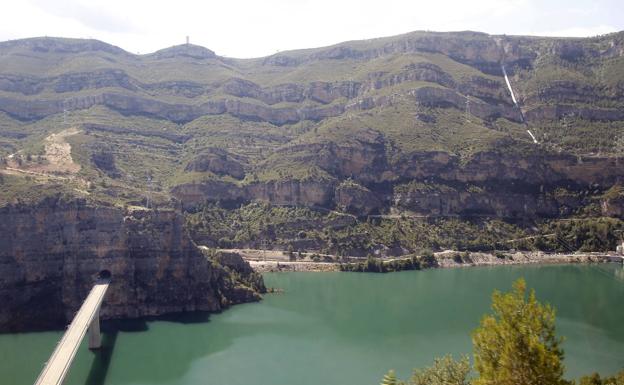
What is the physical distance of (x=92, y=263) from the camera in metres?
59.9

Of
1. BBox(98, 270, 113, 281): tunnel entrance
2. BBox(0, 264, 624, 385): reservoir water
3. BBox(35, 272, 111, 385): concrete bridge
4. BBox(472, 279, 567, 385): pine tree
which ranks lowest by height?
BBox(0, 264, 624, 385): reservoir water

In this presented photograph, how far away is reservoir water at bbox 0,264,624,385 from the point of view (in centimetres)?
4831

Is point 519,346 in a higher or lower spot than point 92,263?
higher

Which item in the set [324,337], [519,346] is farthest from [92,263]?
[519,346]

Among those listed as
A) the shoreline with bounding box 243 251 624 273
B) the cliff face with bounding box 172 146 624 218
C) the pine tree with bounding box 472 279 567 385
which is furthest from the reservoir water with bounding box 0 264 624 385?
the pine tree with bounding box 472 279 567 385

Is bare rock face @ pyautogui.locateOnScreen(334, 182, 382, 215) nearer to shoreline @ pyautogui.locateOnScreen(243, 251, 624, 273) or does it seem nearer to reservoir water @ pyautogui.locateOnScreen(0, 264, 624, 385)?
shoreline @ pyautogui.locateOnScreen(243, 251, 624, 273)

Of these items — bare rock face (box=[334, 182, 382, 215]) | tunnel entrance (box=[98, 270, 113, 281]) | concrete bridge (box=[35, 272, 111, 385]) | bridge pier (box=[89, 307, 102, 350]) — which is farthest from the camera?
bare rock face (box=[334, 182, 382, 215])

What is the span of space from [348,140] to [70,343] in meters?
86.2

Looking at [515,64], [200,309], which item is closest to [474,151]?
[515,64]

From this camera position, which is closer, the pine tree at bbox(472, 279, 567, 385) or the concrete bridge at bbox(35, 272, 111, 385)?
the pine tree at bbox(472, 279, 567, 385)

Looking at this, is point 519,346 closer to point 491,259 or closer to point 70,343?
point 70,343

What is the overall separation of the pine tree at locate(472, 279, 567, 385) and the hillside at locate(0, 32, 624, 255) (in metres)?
56.1

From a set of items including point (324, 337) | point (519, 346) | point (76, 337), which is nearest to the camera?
point (519, 346)

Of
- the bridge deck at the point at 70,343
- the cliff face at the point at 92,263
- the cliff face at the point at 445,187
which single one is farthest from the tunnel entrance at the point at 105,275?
the cliff face at the point at 445,187
